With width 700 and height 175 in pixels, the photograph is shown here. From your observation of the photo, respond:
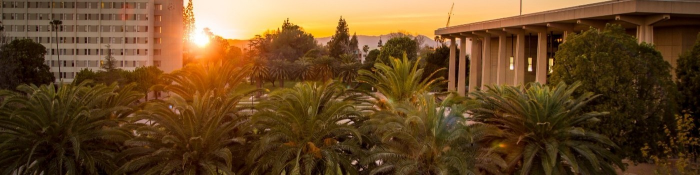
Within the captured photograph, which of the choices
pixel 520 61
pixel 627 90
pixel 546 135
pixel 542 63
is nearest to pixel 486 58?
pixel 520 61

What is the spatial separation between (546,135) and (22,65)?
184ft

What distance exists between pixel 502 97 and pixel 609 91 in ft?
14.9

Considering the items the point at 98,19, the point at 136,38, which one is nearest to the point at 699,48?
the point at 136,38

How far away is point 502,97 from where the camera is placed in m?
18.1

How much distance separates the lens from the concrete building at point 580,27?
26781 mm

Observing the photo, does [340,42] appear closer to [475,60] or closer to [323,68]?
[323,68]

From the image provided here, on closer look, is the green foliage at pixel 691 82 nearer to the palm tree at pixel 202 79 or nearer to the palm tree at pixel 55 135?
the palm tree at pixel 202 79

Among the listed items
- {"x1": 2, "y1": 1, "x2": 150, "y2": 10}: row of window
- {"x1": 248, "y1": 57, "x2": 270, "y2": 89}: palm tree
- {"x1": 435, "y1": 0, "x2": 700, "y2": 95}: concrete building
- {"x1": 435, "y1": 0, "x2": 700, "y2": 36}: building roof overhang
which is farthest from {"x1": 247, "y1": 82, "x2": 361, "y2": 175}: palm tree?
{"x1": 2, "y1": 1, "x2": 150, "y2": 10}: row of window

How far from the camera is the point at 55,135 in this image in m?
17.9

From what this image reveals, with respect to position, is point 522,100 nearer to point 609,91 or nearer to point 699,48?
point 609,91

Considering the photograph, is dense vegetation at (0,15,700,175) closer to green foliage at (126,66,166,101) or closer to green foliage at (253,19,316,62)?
green foliage at (126,66,166,101)

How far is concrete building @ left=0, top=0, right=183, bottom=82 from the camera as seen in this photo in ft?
248

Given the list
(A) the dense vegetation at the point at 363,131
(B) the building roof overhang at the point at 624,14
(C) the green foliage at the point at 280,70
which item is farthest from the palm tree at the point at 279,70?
(A) the dense vegetation at the point at 363,131

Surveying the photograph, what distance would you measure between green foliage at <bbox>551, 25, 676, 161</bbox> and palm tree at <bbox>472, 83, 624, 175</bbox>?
1.66m
